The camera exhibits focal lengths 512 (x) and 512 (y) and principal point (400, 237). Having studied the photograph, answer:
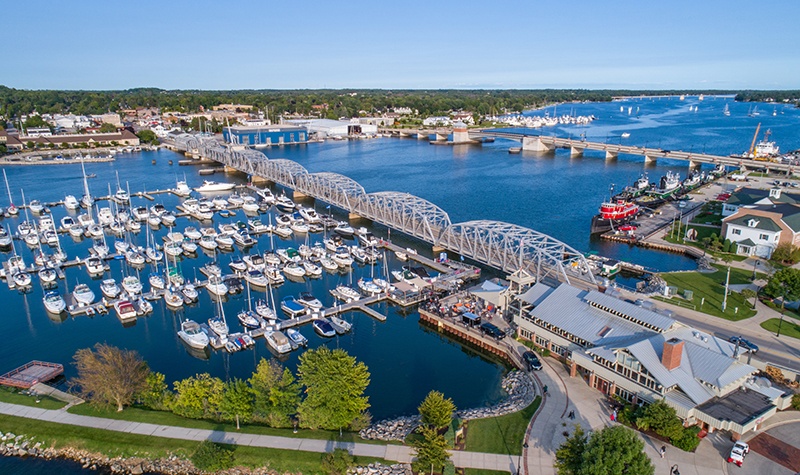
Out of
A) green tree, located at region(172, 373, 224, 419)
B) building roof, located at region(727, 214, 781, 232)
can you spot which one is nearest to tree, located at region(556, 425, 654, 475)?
green tree, located at region(172, 373, 224, 419)

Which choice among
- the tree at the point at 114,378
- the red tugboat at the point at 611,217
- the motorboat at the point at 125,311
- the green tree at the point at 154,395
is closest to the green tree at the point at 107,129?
the motorboat at the point at 125,311

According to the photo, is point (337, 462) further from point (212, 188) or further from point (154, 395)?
point (212, 188)

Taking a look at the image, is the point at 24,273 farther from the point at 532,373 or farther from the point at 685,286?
the point at 685,286

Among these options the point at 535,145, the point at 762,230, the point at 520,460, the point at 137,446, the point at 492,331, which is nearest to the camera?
the point at 520,460

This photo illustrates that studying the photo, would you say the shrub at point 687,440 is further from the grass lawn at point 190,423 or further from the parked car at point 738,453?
the grass lawn at point 190,423

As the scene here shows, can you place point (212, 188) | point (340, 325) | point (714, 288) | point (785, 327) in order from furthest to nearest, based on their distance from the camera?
1. point (212, 188)
2. point (714, 288)
3. point (340, 325)
4. point (785, 327)

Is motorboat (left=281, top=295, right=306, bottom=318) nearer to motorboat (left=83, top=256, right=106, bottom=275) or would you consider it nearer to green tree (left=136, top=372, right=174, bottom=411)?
green tree (left=136, top=372, right=174, bottom=411)

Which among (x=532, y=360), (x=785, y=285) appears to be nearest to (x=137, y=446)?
(x=532, y=360)
